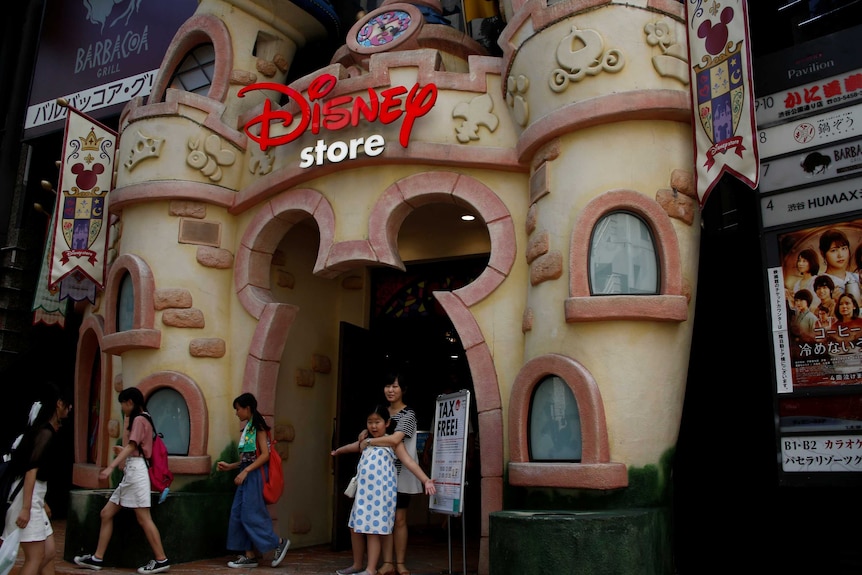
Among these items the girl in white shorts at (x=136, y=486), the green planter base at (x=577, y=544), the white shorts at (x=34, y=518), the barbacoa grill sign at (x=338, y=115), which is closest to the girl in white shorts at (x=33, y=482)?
the white shorts at (x=34, y=518)

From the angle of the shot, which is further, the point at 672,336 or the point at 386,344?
the point at 386,344

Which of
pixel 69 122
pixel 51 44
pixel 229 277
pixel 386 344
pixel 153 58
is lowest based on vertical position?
pixel 386 344

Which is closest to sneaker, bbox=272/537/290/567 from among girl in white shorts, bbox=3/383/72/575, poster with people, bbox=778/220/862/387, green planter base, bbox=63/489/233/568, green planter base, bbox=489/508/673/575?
green planter base, bbox=63/489/233/568

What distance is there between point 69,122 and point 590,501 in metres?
9.12

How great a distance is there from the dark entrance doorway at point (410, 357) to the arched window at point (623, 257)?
12.1 ft

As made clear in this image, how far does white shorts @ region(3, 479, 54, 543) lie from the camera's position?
6.75 m

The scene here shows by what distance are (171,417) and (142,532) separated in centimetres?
160

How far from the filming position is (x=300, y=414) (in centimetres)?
1070

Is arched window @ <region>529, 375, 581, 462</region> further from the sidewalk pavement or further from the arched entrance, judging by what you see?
the sidewalk pavement

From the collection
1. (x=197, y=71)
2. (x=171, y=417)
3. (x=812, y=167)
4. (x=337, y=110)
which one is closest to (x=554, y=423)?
(x=812, y=167)

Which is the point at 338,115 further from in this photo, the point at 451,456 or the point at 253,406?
the point at 451,456

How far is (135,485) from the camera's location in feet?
27.1

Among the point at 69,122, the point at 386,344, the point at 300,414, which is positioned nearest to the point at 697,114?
the point at 386,344

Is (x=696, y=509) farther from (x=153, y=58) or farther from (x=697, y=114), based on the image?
(x=153, y=58)
